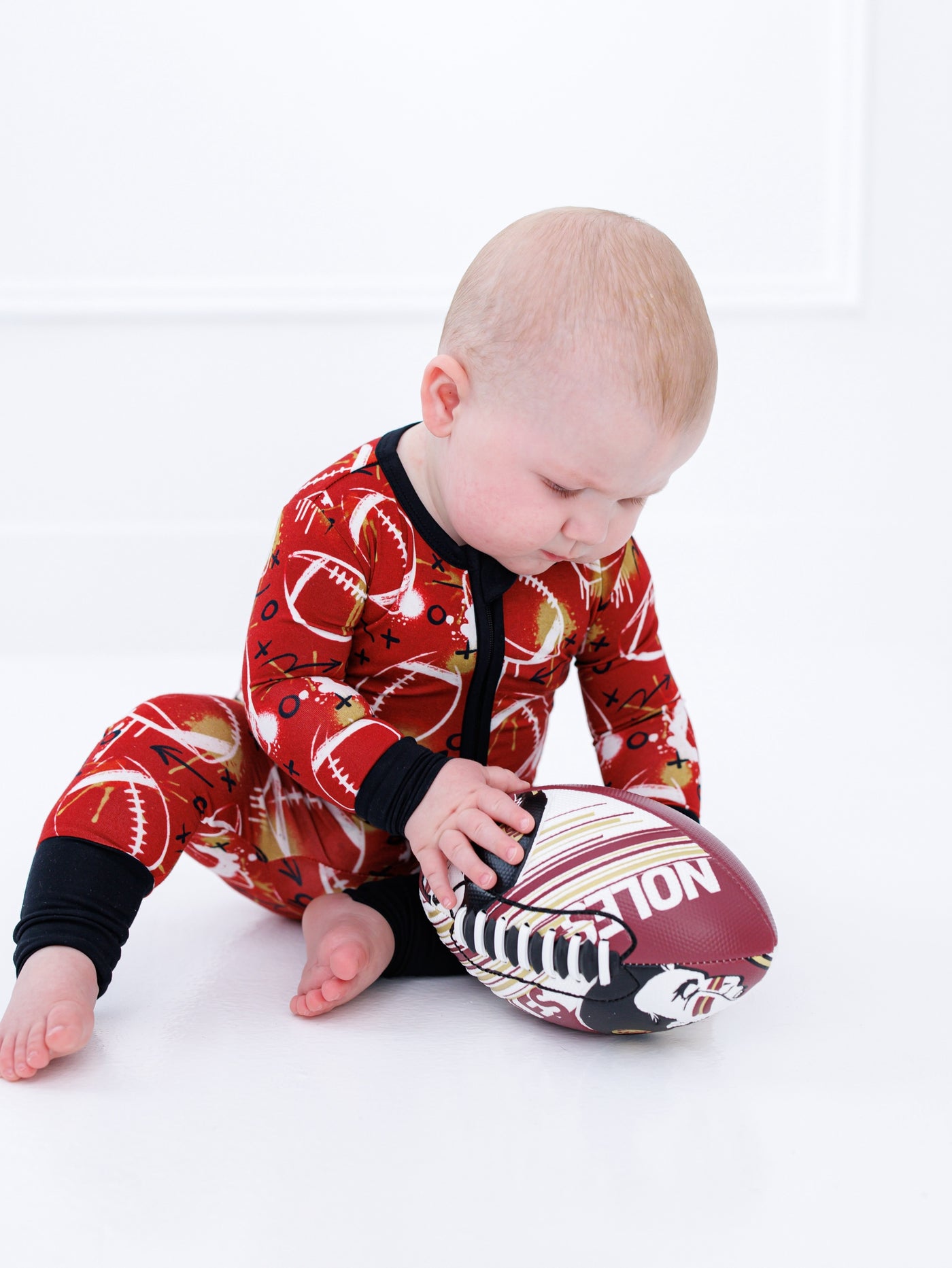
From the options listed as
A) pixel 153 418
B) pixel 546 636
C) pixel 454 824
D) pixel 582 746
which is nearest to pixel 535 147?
pixel 153 418

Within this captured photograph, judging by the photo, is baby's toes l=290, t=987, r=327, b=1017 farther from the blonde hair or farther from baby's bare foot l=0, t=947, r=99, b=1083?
the blonde hair

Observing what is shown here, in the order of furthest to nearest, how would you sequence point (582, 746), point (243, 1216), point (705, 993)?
point (582, 746)
point (705, 993)
point (243, 1216)

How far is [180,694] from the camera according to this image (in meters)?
0.90

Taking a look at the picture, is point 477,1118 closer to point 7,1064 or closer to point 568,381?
point 7,1064

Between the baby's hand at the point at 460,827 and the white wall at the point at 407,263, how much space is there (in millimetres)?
1224

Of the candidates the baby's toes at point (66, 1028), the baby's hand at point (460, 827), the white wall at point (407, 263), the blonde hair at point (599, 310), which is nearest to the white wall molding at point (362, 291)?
the white wall at point (407, 263)

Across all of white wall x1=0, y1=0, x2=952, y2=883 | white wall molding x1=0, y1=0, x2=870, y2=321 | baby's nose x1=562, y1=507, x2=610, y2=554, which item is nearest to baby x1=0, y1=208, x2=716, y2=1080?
baby's nose x1=562, y1=507, x2=610, y2=554

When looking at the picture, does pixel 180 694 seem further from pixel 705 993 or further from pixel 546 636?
pixel 705 993

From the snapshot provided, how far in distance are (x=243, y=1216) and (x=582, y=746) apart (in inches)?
35.6

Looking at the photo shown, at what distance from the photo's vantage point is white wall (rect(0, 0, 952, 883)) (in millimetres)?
2057

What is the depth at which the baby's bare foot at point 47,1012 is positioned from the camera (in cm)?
Result: 71

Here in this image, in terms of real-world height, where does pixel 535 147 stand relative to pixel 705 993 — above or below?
above

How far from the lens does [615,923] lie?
739mm

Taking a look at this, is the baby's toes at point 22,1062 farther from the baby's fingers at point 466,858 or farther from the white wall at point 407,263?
the white wall at point 407,263
